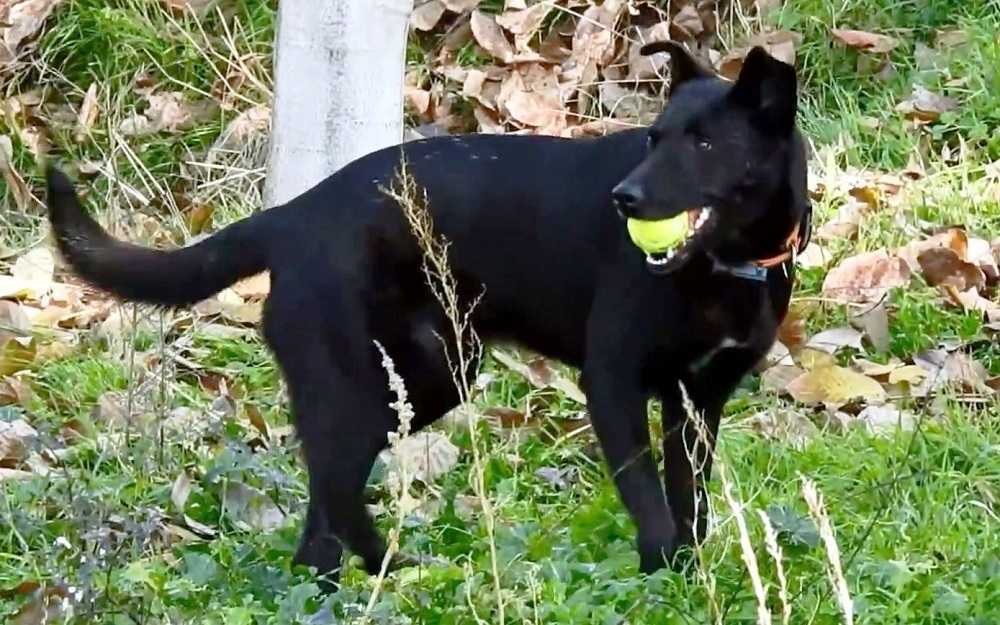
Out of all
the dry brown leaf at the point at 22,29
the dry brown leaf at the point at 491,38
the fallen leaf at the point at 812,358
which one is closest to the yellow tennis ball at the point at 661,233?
the fallen leaf at the point at 812,358

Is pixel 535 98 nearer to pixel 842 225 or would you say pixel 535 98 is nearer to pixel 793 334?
pixel 842 225

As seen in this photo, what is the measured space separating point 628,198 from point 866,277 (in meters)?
2.18

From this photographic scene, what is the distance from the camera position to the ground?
3543 millimetres

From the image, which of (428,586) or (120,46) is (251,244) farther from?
(120,46)

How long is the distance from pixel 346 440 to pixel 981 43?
3897mm

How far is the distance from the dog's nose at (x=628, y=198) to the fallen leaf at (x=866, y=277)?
202 cm

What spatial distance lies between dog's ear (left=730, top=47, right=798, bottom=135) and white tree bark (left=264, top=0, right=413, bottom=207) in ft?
5.94

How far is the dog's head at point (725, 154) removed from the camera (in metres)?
3.67

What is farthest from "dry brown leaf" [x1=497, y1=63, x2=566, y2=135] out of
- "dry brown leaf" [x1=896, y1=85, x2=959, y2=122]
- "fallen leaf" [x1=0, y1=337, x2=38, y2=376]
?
"fallen leaf" [x1=0, y1=337, x2=38, y2=376]

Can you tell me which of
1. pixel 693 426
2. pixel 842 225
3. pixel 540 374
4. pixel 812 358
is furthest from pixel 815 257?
pixel 693 426

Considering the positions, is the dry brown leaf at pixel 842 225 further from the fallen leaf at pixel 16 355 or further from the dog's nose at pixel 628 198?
the fallen leaf at pixel 16 355

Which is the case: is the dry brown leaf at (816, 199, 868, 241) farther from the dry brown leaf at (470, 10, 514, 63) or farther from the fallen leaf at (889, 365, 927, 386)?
the dry brown leaf at (470, 10, 514, 63)

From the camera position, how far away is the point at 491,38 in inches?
288

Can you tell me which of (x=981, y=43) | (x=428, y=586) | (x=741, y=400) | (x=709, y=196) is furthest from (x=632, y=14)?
(x=428, y=586)
